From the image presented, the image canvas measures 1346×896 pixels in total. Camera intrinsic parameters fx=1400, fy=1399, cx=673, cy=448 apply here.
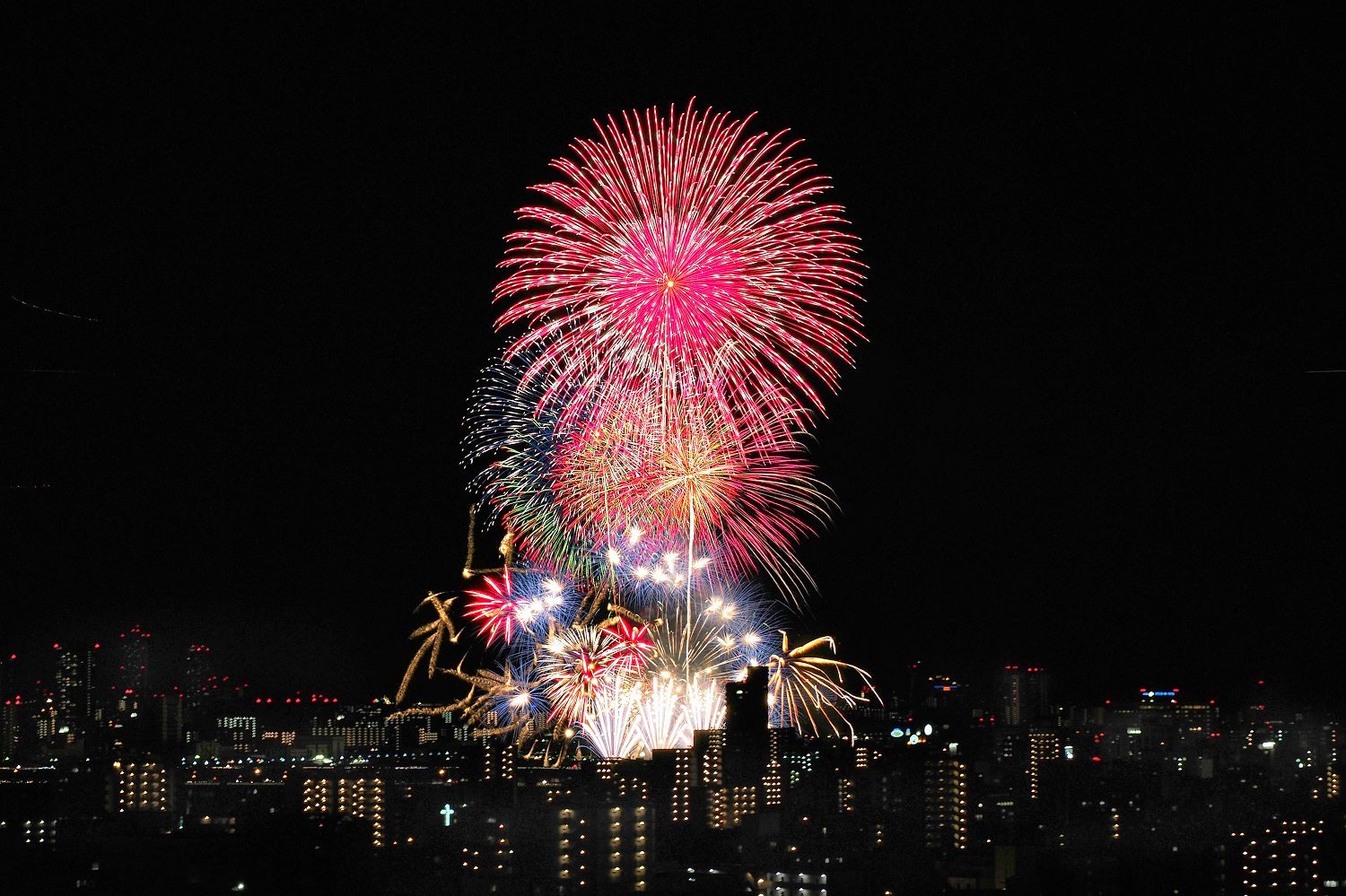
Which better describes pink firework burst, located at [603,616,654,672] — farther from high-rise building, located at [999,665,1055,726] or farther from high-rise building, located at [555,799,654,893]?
high-rise building, located at [999,665,1055,726]

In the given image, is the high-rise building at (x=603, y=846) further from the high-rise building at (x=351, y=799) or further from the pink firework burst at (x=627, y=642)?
the high-rise building at (x=351, y=799)

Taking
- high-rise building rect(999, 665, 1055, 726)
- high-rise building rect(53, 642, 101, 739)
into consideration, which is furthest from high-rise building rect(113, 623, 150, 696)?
high-rise building rect(999, 665, 1055, 726)

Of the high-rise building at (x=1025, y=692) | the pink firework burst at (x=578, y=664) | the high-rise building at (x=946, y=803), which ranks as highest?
the pink firework burst at (x=578, y=664)

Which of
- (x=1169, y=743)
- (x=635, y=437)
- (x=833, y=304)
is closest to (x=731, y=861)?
(x=635, y=437)

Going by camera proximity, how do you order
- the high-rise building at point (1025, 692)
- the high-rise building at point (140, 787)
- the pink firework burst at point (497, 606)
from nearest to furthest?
the pink firework burst at point (497, 606), the high-rise building at point (140, 787), the high-rise building at point (1025, 692)

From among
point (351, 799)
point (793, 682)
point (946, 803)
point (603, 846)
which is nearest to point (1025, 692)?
point (946, 803)

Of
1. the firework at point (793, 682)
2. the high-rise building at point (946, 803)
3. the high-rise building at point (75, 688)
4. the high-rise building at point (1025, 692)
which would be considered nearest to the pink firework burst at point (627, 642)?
the firework at point (793, 682)

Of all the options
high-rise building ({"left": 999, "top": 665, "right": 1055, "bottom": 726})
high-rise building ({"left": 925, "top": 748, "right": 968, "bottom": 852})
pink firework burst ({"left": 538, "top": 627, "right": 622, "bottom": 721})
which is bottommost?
high-rise building ({"left": 925, "top": 748, "right": 968, "bottom": 852})

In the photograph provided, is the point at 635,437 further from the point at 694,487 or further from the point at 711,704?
the point at 711,704
